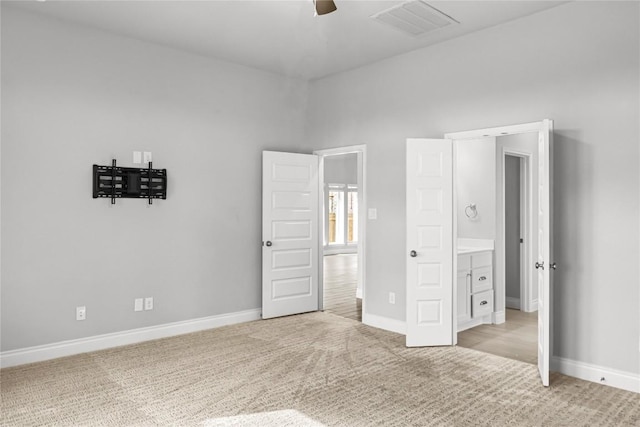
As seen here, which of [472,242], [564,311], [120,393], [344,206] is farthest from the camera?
[344,206]

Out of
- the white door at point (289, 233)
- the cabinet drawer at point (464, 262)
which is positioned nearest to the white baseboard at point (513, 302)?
the cabinet drawer at point (464, 262)

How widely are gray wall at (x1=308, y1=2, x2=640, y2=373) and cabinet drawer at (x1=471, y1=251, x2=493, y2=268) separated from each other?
143 cm

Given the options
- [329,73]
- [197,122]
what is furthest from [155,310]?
[329,73]

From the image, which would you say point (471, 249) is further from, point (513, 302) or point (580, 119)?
point (580, 119)

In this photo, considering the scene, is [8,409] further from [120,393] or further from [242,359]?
[242,359]

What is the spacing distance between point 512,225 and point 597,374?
9.98 ft

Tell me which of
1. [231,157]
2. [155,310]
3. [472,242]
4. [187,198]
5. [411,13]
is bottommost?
[155,310]

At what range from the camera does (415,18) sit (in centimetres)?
399

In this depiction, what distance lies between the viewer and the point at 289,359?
13.2ft

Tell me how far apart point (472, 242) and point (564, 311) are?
78.7 inches

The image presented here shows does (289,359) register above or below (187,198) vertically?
below

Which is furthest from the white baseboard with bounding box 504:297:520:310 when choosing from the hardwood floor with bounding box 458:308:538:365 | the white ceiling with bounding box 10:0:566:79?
the white ceiling with bounding box 10:0:566:79

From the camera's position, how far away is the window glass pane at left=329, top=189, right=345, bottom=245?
1336cm

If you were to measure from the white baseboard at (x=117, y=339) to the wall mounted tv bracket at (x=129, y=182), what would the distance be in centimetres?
131
